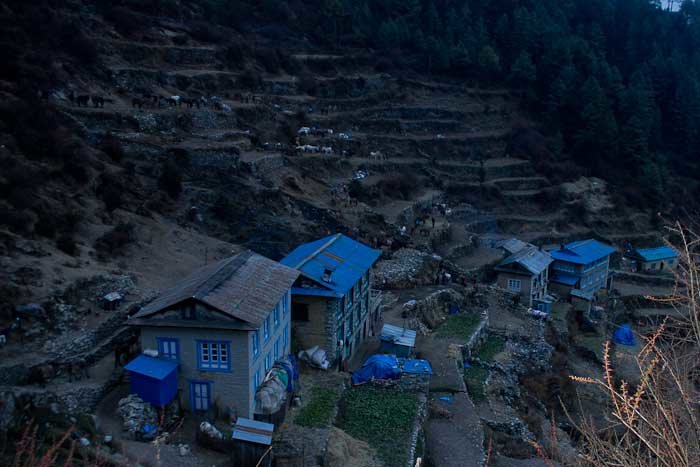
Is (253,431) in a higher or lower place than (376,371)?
higher

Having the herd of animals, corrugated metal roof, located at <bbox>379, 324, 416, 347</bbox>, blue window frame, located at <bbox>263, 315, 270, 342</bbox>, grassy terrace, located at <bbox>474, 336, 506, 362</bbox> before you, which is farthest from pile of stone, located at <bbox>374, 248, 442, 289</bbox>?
the herd of animals

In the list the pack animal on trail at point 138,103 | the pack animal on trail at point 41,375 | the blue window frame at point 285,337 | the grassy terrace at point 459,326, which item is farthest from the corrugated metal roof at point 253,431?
the pack animal on trail at point 138,103

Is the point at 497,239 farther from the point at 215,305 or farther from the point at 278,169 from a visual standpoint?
the point at 215,305

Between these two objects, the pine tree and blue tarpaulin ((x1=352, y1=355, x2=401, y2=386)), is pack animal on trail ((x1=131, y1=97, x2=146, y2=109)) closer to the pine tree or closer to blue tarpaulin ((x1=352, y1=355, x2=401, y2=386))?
blue tarpaulin ((x1=352, y1=355, x2=401, y2=386))

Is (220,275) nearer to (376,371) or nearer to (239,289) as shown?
(239,289)

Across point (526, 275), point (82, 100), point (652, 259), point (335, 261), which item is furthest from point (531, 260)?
point (82, 100)

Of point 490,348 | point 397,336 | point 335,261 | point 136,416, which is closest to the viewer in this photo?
point 136,416

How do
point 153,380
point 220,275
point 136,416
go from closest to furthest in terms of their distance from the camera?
point 136,416, point 153,380, point 220,275
